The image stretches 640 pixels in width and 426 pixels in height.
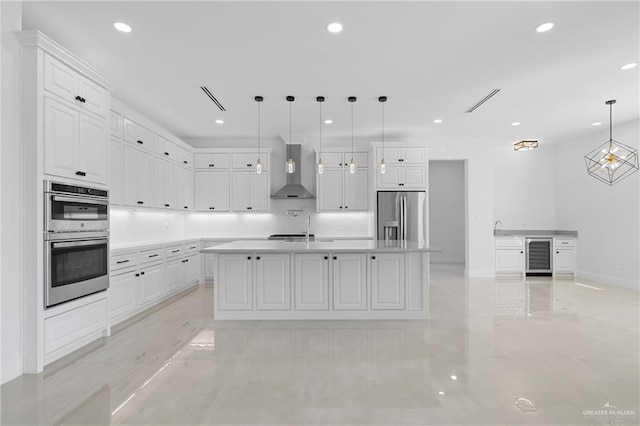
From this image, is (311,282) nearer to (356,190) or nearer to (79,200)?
(79,200)

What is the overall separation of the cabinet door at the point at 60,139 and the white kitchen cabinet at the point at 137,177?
1.51 m

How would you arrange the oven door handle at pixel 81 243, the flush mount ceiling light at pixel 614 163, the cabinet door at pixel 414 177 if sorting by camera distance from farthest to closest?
the cabinet door at pixel 414 177 → the flush mount ceiling light at pixel 614 163 → the oven door handle at pixel 81 243

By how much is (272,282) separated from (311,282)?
0.47 m

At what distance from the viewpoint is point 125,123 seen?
458 cm

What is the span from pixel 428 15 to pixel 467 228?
5.37 m

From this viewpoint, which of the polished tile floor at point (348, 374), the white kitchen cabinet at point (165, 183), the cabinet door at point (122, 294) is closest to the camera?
the polished tile floor at point (348, 374)

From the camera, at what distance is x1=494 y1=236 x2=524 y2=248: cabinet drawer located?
7262mm

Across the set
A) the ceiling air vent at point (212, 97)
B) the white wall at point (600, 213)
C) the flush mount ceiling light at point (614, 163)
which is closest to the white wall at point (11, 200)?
the ceiling air vent at point (212, 97)

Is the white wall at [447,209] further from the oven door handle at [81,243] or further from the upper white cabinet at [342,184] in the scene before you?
the oven door handle at [81,243]

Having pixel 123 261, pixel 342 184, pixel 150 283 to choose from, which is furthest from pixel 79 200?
pixel 342 184

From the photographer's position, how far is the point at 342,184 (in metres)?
6.95

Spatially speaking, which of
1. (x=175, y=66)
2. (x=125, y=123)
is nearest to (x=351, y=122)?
(x=175, y=66)

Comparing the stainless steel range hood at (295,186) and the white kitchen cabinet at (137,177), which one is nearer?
the white kitchen cabinet at (137,177)

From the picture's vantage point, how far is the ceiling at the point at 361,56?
111 inches
